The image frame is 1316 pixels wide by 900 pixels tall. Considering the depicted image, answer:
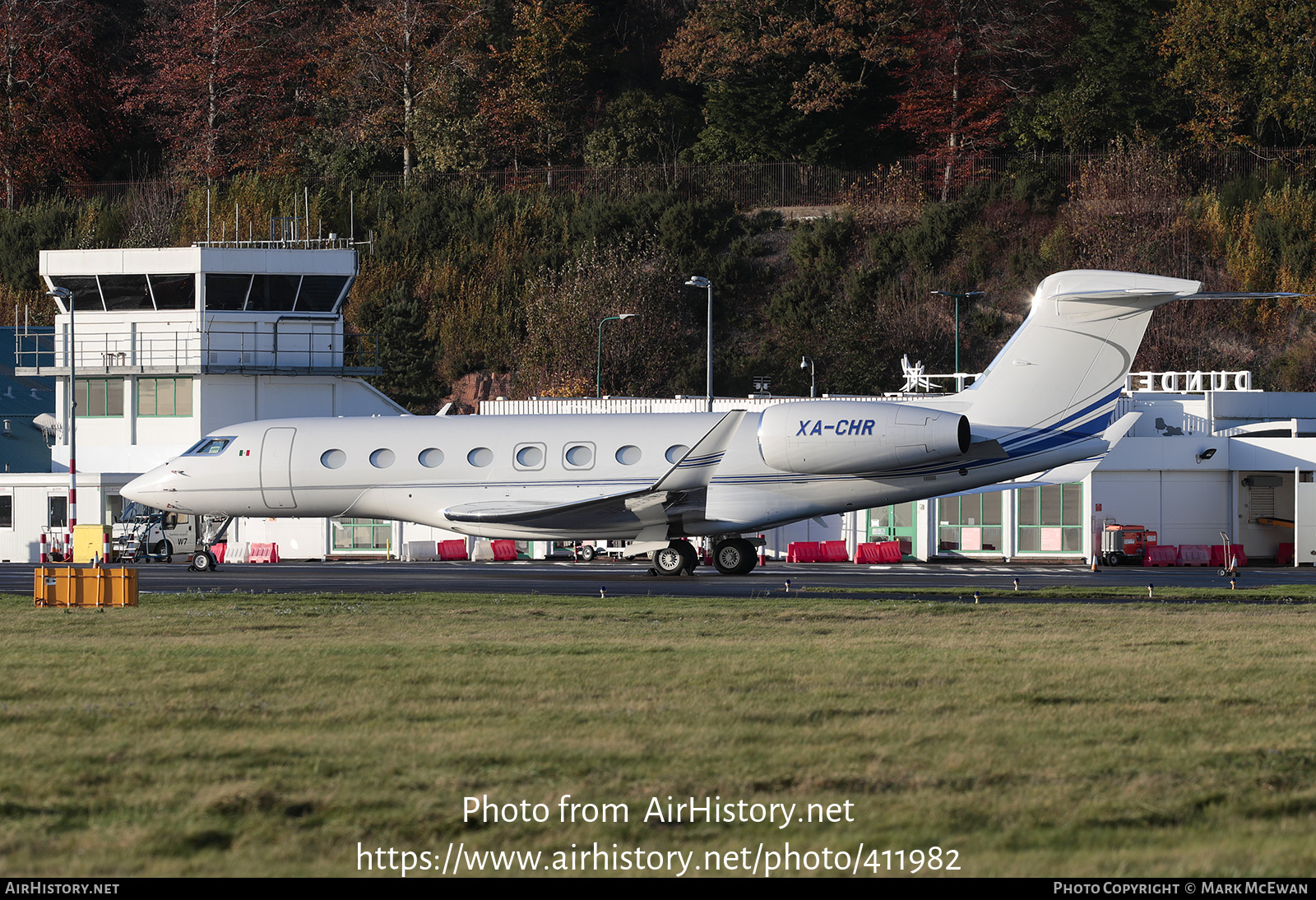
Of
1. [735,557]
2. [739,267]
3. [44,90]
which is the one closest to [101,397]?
[735,557]

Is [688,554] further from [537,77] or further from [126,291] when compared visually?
[537,77]

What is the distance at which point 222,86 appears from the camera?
257ft

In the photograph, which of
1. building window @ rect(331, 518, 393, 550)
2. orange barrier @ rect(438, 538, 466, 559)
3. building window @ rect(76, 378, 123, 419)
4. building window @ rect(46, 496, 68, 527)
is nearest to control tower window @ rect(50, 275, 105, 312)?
building window @ rect(76, 378, 123, 419)

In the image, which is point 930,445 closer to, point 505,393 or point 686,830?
point 686,830

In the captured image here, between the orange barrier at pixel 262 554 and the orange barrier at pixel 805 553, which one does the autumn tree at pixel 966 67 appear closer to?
the orange barrier at pixel 805 553

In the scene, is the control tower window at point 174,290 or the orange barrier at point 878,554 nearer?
the orange barrier at point 878,554

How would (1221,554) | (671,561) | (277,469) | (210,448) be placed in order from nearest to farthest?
(671,561)
(277,469)
(210,448)
(1221,554)

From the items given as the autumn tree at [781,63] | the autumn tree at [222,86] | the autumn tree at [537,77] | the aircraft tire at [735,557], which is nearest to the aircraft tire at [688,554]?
the aircraft tire at [735,557]

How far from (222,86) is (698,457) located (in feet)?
200

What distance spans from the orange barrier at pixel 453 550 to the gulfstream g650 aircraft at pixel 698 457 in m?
12.2

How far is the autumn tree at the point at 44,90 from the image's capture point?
3007 inches
